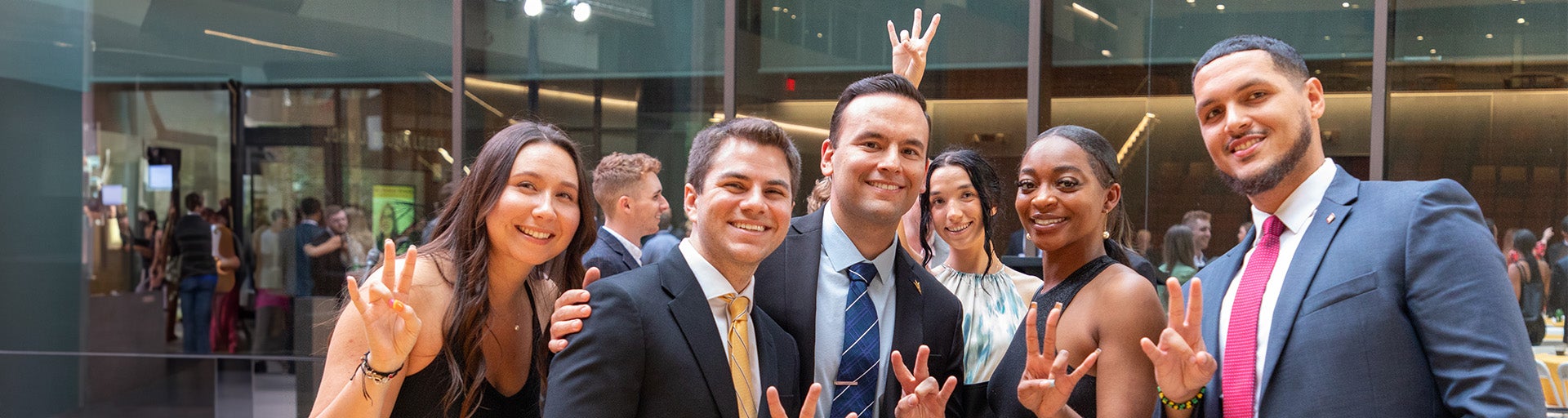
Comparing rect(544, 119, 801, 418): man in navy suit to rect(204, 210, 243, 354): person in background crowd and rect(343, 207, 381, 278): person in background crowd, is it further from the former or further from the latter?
rect(204, 210, 243, 354): person in background crowd

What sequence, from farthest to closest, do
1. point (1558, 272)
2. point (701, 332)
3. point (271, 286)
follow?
point (271, 286), point (1558, 272), point (701, 332)

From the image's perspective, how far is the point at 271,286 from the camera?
8375mm

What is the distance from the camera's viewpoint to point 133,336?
870cm

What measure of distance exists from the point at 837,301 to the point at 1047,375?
469 mm

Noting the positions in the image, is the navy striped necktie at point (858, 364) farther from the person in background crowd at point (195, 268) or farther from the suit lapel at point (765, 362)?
the person in background crowd at point (195, 268)

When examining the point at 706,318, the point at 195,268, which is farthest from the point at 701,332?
the point at 195,268

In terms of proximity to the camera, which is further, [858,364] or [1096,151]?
[1096,151]

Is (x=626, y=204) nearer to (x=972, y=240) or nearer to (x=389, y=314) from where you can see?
(x=972, y=240)

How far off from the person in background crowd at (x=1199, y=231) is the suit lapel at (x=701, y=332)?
507 cm

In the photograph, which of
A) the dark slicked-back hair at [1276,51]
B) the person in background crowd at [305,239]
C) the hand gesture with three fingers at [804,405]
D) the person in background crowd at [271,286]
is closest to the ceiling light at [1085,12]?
the dark slicked-back hair at [1276,51]

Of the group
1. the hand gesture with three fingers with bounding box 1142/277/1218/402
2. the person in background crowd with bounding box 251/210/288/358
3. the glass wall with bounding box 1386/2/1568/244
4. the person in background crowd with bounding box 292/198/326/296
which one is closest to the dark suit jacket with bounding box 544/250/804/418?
the hand gesture with three fingers with bounding box 1142/277/1218/402

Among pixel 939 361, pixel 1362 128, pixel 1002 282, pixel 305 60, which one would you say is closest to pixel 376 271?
pixel 939 361

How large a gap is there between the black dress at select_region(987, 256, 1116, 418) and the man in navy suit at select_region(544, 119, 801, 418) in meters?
0.44

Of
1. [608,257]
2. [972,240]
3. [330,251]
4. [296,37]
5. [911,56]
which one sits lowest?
[330,251]
